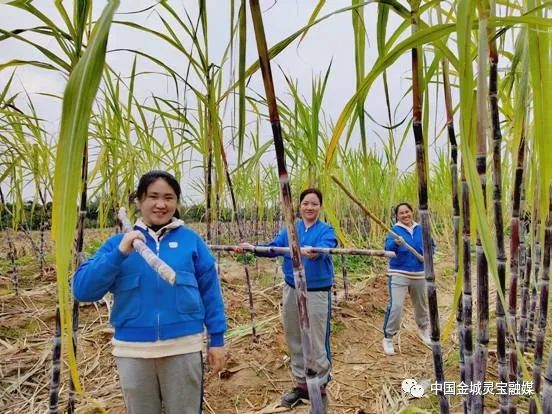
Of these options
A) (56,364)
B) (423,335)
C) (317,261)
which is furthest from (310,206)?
(423,335)

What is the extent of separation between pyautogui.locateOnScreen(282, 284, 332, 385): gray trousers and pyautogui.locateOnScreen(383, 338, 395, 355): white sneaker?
2.72 ft

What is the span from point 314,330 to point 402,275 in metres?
1.13

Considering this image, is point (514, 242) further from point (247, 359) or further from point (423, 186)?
point (247, 359)

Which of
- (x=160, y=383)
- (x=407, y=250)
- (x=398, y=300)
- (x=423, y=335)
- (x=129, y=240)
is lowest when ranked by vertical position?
(x=423, y=335)

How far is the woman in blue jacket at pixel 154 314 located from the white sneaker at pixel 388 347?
188 cm

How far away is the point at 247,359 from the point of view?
2600 millimetres

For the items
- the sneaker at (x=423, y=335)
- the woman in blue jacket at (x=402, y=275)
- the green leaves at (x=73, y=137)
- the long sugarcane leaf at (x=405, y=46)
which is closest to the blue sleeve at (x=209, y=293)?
the long sugarcane leaf at (x=405, y=46)

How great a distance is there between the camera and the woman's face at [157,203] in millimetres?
1396

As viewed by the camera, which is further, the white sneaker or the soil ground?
the white sneaker

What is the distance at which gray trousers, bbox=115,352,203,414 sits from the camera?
1303 millimetres

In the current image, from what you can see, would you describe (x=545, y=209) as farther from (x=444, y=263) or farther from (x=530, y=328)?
(x=444, y=263)

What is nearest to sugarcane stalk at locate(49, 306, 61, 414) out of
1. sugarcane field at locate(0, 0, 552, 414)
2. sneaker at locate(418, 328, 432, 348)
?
sugarcane field at locate(0, 0, 552, 414)

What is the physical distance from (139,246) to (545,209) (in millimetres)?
900

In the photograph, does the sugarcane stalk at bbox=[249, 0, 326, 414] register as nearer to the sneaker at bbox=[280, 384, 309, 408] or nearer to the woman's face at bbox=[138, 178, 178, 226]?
the woman's face at bbox=[138, 178, 178, 226]
